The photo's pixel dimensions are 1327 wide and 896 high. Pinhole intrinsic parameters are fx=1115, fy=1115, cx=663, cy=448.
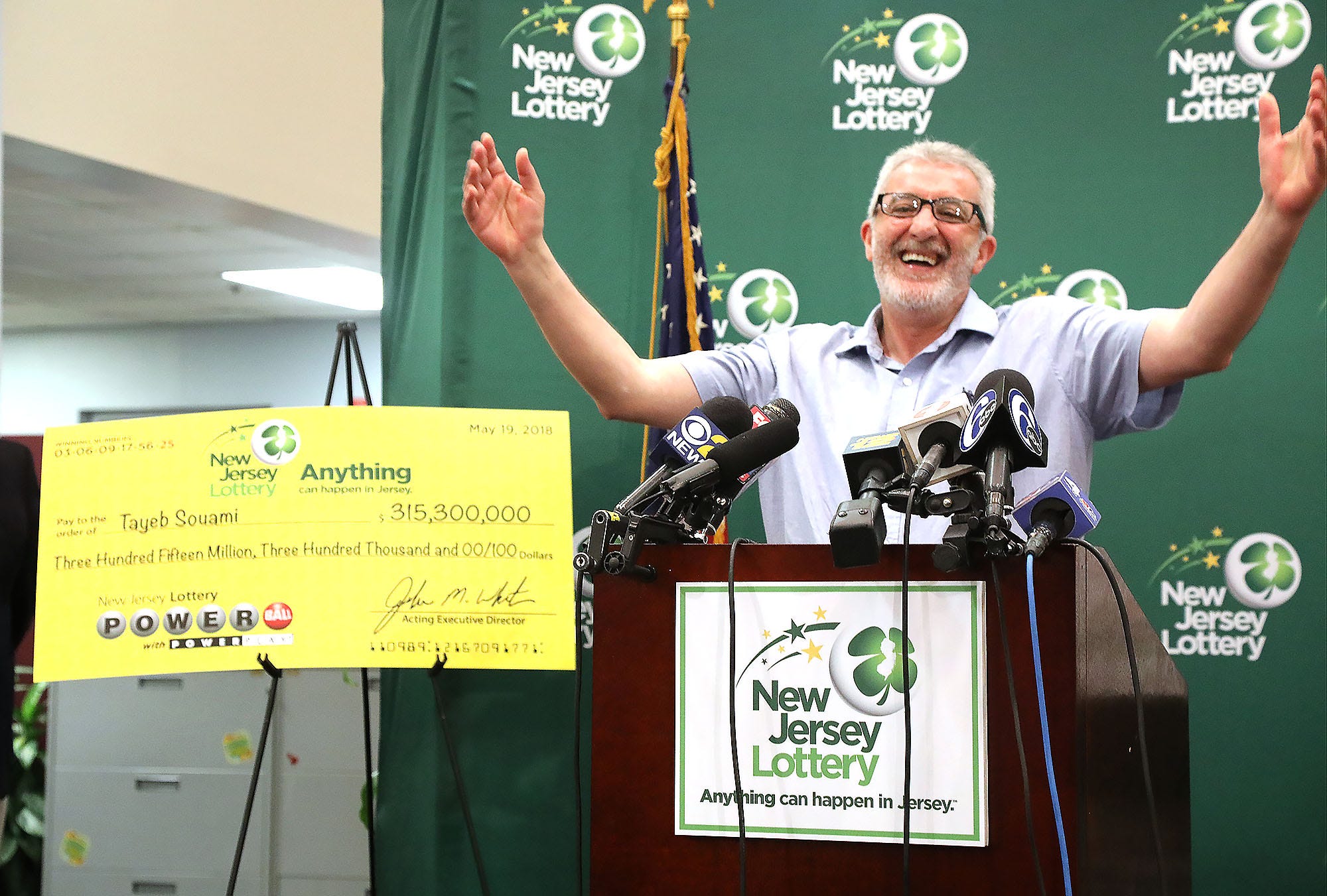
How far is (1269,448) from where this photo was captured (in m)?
2.48

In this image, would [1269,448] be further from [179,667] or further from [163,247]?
[163,247]

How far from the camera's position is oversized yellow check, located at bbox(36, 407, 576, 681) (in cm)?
179

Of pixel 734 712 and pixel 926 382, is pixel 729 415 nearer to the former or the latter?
pixel 734 712

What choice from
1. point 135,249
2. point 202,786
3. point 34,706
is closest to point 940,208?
point 202,786

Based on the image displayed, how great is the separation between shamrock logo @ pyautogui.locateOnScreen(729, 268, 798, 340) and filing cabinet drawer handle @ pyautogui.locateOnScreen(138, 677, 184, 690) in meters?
2.39

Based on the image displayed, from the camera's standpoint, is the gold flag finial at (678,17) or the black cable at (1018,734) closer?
the black cable at (1018,734)

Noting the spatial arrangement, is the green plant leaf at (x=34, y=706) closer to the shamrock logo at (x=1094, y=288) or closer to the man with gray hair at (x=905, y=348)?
the man with gray hair at (x=905, y=348)

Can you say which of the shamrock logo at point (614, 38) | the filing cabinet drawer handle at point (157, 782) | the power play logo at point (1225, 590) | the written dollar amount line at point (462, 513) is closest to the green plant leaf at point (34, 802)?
the filing cabinet drawer handle at point (157, 782)

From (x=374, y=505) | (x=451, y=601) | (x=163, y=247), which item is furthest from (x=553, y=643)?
(x=163, y=247)

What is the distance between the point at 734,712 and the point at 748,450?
290mm

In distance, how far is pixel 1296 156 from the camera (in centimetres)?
153

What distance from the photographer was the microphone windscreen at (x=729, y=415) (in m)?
1.35

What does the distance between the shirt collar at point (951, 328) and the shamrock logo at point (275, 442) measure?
3.38 feet

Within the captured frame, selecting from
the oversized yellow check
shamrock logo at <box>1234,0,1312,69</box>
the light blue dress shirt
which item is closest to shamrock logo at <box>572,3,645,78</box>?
the light blue dress shirt
